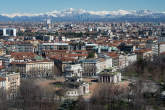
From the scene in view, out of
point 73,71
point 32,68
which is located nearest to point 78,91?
point 73,71

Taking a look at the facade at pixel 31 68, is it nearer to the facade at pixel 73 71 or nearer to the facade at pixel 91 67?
the facade at pixel 73 71

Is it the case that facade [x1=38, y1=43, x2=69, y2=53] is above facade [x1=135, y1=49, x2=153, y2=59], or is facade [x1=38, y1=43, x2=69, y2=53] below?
above

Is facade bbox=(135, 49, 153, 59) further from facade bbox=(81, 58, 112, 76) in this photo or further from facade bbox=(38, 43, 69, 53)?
facade bbox=(38, 43, 69, 53)

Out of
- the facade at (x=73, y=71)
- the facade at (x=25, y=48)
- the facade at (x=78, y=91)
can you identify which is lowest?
the facade at (x=78, y=91)

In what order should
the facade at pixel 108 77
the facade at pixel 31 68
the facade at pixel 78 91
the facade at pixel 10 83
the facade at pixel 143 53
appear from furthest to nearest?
1. the facade at pixel 143 53
2. the facade at pixel 31 68
3. the facade at pixel 108 77
4. the facade at pixel 78 91
5. the facade at pixel 10 83

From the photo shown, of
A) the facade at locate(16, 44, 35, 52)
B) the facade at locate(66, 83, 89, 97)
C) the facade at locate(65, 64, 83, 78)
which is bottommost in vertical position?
the facade at locate(66, 83, 89, 97)

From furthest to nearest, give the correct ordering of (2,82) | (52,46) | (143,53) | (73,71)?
(52,46)
(143,53)
(73,71)
(2,82)

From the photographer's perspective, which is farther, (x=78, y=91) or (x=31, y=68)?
(x=31, y=68)

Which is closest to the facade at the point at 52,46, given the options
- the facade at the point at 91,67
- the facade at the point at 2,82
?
the facade at the point at 91,67

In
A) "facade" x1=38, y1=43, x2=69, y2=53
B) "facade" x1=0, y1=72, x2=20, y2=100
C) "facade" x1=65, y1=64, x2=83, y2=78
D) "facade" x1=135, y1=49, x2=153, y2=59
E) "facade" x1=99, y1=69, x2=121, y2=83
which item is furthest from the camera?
"facade" x1=38, y1=43, x2=69, y2=53

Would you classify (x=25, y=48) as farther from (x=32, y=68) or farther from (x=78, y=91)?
(x=78, y=91)

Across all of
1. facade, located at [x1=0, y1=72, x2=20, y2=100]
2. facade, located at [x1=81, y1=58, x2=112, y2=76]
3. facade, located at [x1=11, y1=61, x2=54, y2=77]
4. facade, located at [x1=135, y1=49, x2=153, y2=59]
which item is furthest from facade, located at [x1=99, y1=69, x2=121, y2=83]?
facade, located at [x1=135, y1=49, x2=153, y2=59]

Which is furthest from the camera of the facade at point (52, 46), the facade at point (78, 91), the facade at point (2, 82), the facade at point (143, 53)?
the facade at point (52, 46)
